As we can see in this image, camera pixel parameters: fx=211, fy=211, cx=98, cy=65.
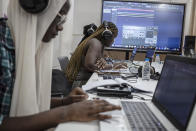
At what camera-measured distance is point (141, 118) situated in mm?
748

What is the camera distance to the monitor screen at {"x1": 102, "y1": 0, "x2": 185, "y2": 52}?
162 inches

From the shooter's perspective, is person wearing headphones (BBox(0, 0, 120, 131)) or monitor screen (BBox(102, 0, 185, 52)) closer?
person wearing headphones (BBox(0, 0, 120, 131))

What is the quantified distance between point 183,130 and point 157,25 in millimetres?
3763

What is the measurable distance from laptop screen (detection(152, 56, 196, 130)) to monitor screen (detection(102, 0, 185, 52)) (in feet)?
10.6

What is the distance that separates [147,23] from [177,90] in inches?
140

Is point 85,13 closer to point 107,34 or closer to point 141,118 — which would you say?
point 107,34

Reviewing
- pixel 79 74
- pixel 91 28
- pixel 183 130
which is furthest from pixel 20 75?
pixel 91 28

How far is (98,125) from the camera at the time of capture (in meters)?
0.70

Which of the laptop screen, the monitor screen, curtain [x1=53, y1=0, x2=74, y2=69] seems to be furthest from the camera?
the monitor screen

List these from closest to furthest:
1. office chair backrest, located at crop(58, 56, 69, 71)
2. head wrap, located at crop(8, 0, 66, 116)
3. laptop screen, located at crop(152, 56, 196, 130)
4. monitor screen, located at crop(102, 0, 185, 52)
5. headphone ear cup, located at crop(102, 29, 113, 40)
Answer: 1. laptop screen, located at crop(152, 56, 196, 130)
2. head wrap, located at crop(8, 0, 66, 116)
3. office chair backrest, located at crop(58, 56, 69, 71)
4. headphone ear cup, located at crop(102, 29, 113, 40)
5. monitor screen, located at crop(102, 0, 185, 52)

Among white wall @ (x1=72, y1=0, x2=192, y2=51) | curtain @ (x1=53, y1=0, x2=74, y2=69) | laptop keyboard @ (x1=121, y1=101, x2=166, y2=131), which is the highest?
white wall @ (x1=72, y1=0, x2=192, y2=51)

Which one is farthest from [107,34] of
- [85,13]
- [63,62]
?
[85,13]

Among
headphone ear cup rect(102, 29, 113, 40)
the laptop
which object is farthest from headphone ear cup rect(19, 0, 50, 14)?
headphone ear cup rect(102, 29, 113, 40)

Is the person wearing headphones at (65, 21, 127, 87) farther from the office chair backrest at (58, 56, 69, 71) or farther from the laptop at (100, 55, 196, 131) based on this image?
the laptop at (100, 55, 196, 131)
